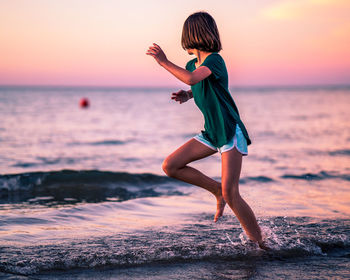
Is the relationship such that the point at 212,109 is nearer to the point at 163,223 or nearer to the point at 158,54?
the point at 158,54

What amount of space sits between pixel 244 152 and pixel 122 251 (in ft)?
4.98

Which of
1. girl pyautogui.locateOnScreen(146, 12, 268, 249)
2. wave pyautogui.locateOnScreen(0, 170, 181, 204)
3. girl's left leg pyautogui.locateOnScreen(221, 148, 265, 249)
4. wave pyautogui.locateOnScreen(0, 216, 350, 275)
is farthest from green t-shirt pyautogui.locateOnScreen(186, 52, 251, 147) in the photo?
wave pyautogui.locateOnScreen(0, 170, 181, 204)

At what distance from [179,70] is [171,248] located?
5.93ft

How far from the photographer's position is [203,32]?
3.62m

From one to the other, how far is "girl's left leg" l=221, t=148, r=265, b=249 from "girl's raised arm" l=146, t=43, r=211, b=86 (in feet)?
2.46

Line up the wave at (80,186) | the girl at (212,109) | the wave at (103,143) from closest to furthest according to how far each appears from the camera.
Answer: the girl at (212,109)
the wave at (80,186)
the wave at (103,143)

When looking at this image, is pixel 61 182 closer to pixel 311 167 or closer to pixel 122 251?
pixel 122 251

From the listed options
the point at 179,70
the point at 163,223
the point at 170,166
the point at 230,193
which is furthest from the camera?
the point at 163,223

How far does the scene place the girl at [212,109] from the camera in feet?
11.6

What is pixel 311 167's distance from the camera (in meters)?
11.1

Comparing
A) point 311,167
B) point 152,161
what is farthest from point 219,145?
point 152,161

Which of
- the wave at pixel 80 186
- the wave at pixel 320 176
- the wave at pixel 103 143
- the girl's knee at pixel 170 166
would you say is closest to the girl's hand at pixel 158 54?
the girl's knee at pixel 170 166

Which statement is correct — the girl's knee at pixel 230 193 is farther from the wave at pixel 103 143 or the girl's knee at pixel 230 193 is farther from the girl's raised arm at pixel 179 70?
the wave at pixel 103 143

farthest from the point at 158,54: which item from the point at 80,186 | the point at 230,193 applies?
the point at 80,186
